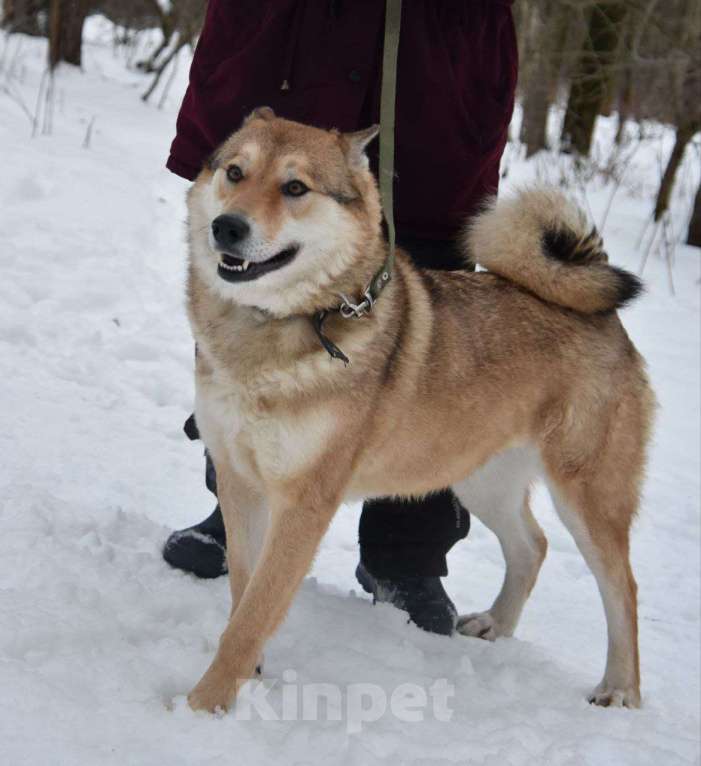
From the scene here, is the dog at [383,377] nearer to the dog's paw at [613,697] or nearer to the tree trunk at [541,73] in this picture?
the dog's paw at [613,697]

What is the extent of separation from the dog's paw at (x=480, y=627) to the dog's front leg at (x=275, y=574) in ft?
3.73

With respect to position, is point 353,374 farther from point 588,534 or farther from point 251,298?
point 588,534

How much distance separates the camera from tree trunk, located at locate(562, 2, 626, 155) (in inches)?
503

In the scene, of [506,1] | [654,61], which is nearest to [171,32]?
[654,61]

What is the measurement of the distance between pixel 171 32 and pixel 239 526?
12.2 m

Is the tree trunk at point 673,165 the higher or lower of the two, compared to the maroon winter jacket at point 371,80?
lower

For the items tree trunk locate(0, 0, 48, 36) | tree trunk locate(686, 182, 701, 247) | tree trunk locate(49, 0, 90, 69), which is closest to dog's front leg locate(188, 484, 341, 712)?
tree trunk locate(686, 182, 701, 247)

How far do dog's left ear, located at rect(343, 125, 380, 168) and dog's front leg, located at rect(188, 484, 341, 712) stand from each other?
948mm

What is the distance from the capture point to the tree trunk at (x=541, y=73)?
572 inches

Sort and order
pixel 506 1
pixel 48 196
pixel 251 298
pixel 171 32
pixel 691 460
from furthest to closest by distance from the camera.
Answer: pixel 171 32, pixel 48 196, pixel 691 460, pixel 506 1, pixel 251 298

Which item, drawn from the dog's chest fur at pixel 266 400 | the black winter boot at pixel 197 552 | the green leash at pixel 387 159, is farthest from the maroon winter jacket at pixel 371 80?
the black winter boot at pixel 197 552

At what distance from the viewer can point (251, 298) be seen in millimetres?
2568
